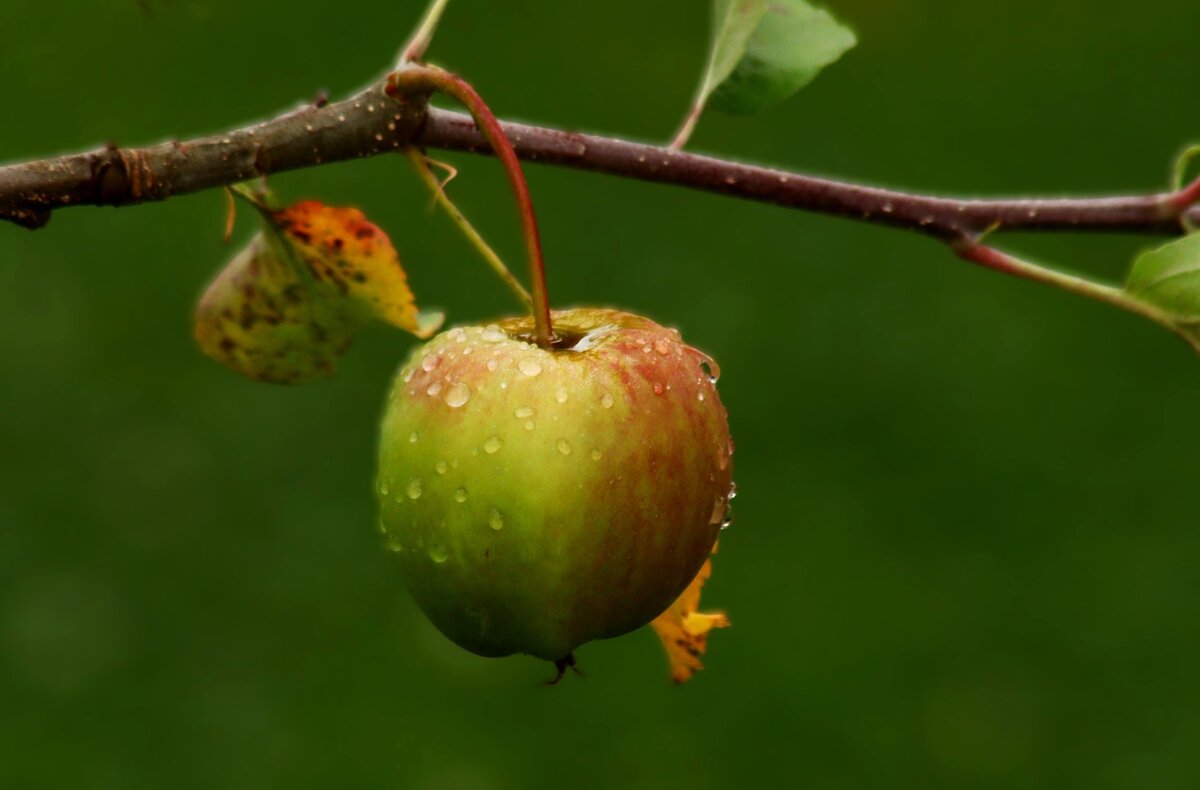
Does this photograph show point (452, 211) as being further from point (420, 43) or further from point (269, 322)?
point (269, 322)

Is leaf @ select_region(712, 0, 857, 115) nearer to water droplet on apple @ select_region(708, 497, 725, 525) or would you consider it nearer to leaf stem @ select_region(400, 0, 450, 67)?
leaf stem @ select_region(400, 0, 450, 67)

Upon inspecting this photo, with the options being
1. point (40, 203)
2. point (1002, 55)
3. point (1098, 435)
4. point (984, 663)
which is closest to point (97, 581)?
point (984, 663)

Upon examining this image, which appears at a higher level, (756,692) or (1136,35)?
(1136,35)

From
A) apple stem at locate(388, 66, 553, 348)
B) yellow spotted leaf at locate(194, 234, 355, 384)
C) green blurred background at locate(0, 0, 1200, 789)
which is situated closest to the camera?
apple stem at locate(388, 66, 553, 348)

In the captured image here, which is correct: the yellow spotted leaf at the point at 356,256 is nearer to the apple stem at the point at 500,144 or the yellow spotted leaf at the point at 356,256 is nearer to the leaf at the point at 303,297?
the leaf at the point at 303,297

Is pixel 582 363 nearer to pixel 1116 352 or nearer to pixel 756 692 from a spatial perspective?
pixel 756 692

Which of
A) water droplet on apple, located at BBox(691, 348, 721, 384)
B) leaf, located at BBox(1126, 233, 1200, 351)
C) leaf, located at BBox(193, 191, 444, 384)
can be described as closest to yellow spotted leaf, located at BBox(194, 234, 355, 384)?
leaf, located at BBox(193, 191, 444, 384)

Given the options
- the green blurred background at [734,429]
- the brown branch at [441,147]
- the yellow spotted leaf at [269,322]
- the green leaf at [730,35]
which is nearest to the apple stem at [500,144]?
the brown branch at [441,147]

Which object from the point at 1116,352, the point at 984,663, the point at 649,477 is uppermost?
the point at 649,477
